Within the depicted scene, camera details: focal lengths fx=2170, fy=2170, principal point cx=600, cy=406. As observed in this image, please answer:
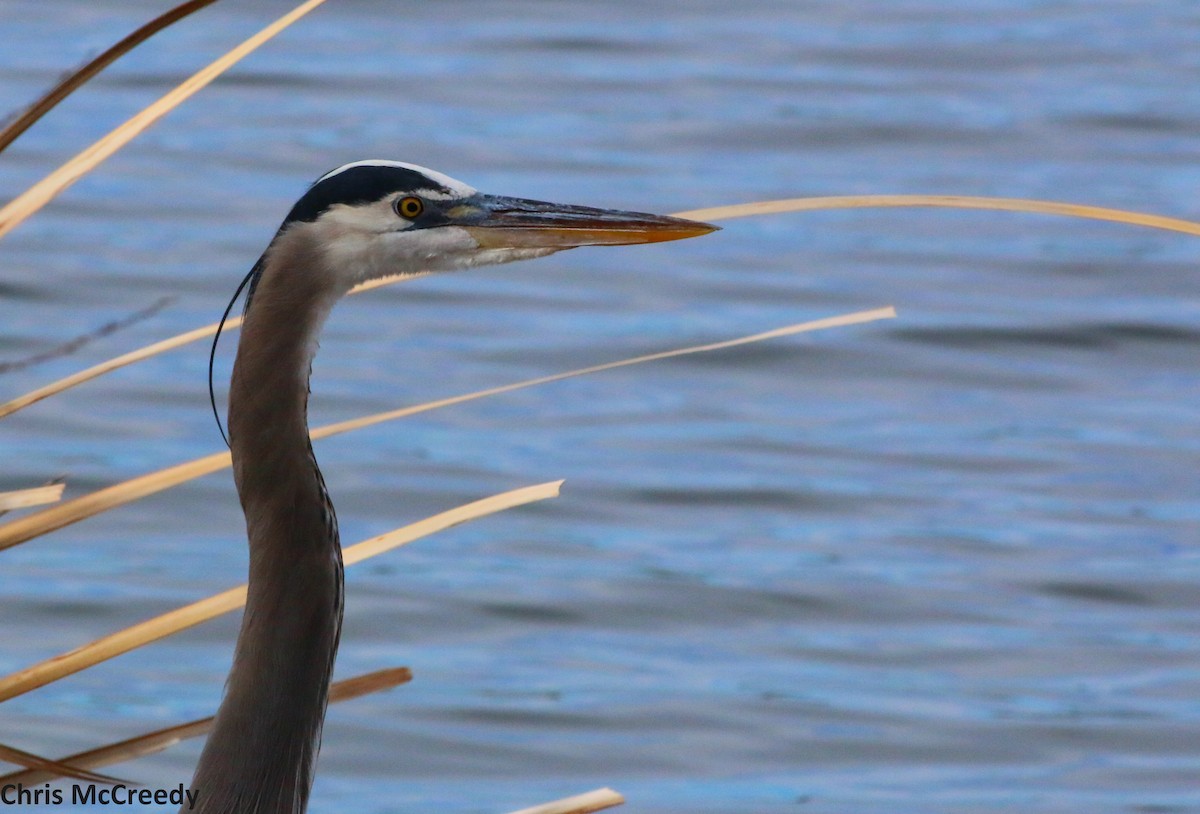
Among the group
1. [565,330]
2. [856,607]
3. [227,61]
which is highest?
[227,61]

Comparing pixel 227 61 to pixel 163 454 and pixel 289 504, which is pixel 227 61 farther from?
pixel 163 454

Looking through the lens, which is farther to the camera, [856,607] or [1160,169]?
[1160,169]

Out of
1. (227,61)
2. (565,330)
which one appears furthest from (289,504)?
(565,330)

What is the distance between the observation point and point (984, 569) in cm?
546

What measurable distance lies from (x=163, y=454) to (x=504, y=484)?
38.3 inches

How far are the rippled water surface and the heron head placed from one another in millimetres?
1798

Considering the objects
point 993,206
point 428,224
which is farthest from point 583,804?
point 993,206

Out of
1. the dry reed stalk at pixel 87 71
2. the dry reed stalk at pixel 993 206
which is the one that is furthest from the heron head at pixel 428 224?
the dry reed stalk at pixel 87 71

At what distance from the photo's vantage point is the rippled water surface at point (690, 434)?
4625 millimetres

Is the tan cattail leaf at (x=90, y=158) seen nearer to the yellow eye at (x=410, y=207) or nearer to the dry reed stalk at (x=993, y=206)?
the yellow eye at (x=410, y=207)

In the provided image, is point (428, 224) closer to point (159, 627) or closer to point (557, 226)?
point (557, 226)

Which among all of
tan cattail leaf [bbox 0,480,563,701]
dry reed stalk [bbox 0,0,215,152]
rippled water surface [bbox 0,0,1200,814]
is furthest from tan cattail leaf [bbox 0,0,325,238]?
rippled water surface [bbox 0,0,1200,814]

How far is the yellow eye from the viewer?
104 inches

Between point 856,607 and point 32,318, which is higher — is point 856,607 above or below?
below
